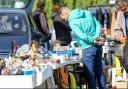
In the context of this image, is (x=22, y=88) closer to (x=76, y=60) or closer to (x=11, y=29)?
(x=76, y=60)

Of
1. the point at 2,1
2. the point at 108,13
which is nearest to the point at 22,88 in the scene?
the point at 2,1

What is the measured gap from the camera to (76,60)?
35.2ft

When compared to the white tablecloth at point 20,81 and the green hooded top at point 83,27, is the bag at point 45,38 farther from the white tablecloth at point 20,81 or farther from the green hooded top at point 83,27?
the white tablecloth at point 20,81

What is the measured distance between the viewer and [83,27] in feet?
33.7

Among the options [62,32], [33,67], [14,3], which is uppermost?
[14,3]

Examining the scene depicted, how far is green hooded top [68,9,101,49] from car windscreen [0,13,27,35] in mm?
3787

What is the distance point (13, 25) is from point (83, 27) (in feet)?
13.3

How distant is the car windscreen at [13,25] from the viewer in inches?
552

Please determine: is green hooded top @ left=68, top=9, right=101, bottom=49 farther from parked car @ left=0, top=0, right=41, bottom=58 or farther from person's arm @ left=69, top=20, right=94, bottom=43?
parked car @ left=0, top=0, right=41, bottom=58

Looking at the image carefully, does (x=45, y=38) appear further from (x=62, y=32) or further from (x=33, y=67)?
(x=33, y=67)

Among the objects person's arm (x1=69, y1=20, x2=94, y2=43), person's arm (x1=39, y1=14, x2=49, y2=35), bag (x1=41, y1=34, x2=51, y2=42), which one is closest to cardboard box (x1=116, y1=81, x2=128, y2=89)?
person's arm (x1=69, y1=20, x2=94, y2=43)

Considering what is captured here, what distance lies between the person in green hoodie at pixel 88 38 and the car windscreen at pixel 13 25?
3.63 metres

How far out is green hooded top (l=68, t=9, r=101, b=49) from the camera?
33.4ft

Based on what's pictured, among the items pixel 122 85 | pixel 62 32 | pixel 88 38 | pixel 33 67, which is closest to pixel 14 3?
pixel 62 32
